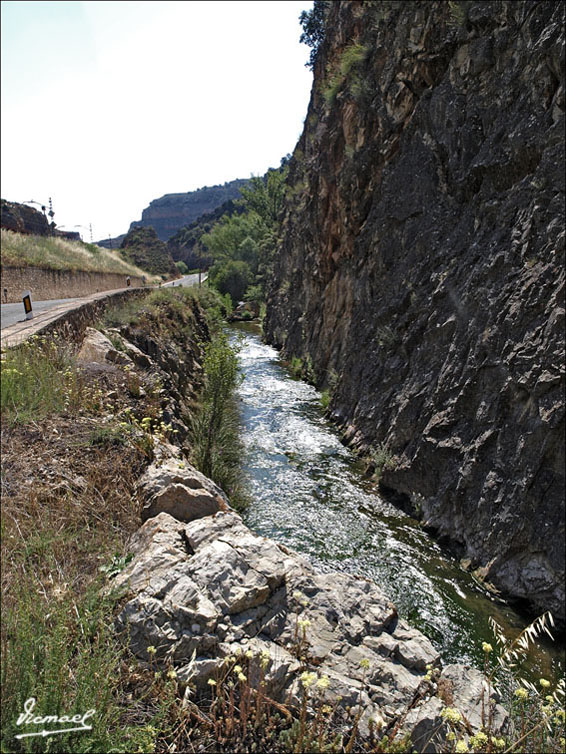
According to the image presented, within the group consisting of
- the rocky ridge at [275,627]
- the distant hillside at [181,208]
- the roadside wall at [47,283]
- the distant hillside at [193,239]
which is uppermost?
the distant hillside at [181,208]

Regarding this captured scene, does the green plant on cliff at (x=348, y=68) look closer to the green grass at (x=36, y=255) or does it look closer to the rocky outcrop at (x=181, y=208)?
the green grass at (x=36, y=255)

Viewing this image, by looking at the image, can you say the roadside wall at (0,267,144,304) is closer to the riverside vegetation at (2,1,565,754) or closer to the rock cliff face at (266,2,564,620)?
the riverside vegetation at (2,1,565,754)

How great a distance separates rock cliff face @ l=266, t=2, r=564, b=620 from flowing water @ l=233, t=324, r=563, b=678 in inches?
17.1

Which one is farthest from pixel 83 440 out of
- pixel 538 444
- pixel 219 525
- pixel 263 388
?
pixel 263 388

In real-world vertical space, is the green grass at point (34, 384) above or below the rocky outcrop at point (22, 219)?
below

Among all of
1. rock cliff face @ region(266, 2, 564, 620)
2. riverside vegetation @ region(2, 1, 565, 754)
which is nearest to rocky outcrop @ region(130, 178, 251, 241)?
rock cliff face @ region(266, 2, 564, 620)

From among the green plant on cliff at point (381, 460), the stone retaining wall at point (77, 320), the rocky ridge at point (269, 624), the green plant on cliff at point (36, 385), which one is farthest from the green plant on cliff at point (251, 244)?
the rocky ridge at point (269, 624)

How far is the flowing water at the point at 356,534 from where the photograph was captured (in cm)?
551

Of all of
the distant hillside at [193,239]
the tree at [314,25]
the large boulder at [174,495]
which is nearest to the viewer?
the large boulder at [174,495]

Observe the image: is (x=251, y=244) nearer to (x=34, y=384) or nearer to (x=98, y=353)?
(x=98, y=353)

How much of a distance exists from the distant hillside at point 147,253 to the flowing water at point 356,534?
173 ft

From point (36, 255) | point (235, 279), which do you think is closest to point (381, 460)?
point (36, 255)

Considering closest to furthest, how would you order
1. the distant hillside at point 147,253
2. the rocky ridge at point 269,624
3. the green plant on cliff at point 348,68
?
the rocky ridge at point 269,624 → the green plant on cliff at point 348,68 → the distant hillside at point 147,253

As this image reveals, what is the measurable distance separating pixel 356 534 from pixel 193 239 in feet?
379
